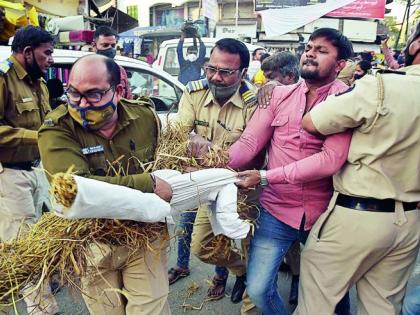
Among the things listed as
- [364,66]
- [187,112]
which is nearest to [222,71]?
[187,112]

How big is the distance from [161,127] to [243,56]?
0.83 m

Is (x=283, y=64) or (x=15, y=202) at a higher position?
(x=283, y=64)

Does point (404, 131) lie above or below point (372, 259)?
above

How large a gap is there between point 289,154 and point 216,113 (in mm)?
658

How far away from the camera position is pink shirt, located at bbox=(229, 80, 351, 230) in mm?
2295

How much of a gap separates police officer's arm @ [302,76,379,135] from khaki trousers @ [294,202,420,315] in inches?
17.5

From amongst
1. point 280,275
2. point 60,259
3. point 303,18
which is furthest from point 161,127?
point 303,18

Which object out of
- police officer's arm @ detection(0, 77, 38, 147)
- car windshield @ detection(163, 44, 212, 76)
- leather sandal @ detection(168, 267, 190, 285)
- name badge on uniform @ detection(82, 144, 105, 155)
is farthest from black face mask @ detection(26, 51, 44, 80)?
car windshield @ detection(163, 44, 212, 76)

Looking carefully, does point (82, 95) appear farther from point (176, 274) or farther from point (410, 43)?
point (176, 274)

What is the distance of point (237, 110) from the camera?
9.42 feet

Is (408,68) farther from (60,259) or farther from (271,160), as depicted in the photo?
(60,259)

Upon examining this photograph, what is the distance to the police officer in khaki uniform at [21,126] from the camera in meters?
2.87

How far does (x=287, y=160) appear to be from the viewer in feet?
8.14

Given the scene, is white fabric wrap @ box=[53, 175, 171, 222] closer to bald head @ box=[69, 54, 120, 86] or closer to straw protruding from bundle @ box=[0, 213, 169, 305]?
straw protruding from bundle @ box=[0, 213, 169, 305]
